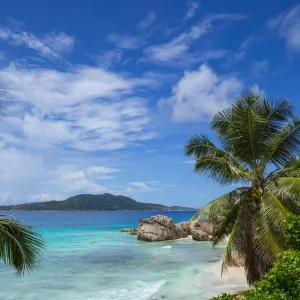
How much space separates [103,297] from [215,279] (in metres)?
8.02

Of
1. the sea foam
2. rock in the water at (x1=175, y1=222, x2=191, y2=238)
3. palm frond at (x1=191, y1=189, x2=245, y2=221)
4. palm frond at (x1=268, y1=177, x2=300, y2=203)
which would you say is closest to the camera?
palm frond at (x1=268, y1=177, x2=300, y2=203)

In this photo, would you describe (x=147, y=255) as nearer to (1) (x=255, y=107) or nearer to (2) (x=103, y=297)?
(2) (x=103, y=297)

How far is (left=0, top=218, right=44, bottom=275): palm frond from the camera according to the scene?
27.7ft

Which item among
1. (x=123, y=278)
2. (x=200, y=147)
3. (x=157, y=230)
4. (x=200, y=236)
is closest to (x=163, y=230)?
(x=157, y=230)

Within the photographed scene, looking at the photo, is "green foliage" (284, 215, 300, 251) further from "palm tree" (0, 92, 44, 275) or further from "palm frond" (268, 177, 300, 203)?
"palm tree" (0, 92, 44, 275)

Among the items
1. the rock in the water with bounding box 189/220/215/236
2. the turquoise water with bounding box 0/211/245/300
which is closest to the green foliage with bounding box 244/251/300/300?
the turquoise water with bounding box 0/211/245/300

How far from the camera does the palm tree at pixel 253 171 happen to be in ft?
43.2

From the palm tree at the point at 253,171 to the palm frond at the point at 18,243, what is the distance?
290 inches

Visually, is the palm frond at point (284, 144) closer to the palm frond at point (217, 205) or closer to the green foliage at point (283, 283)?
the palm frond at point (217, 205)

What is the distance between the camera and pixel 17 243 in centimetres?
849

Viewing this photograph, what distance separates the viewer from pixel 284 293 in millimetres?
6887

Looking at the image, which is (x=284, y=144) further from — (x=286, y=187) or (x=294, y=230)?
(x=294, y=230)

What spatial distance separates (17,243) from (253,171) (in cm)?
917

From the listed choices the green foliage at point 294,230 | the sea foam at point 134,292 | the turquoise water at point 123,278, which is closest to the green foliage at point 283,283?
the green foliage at point 294,230
